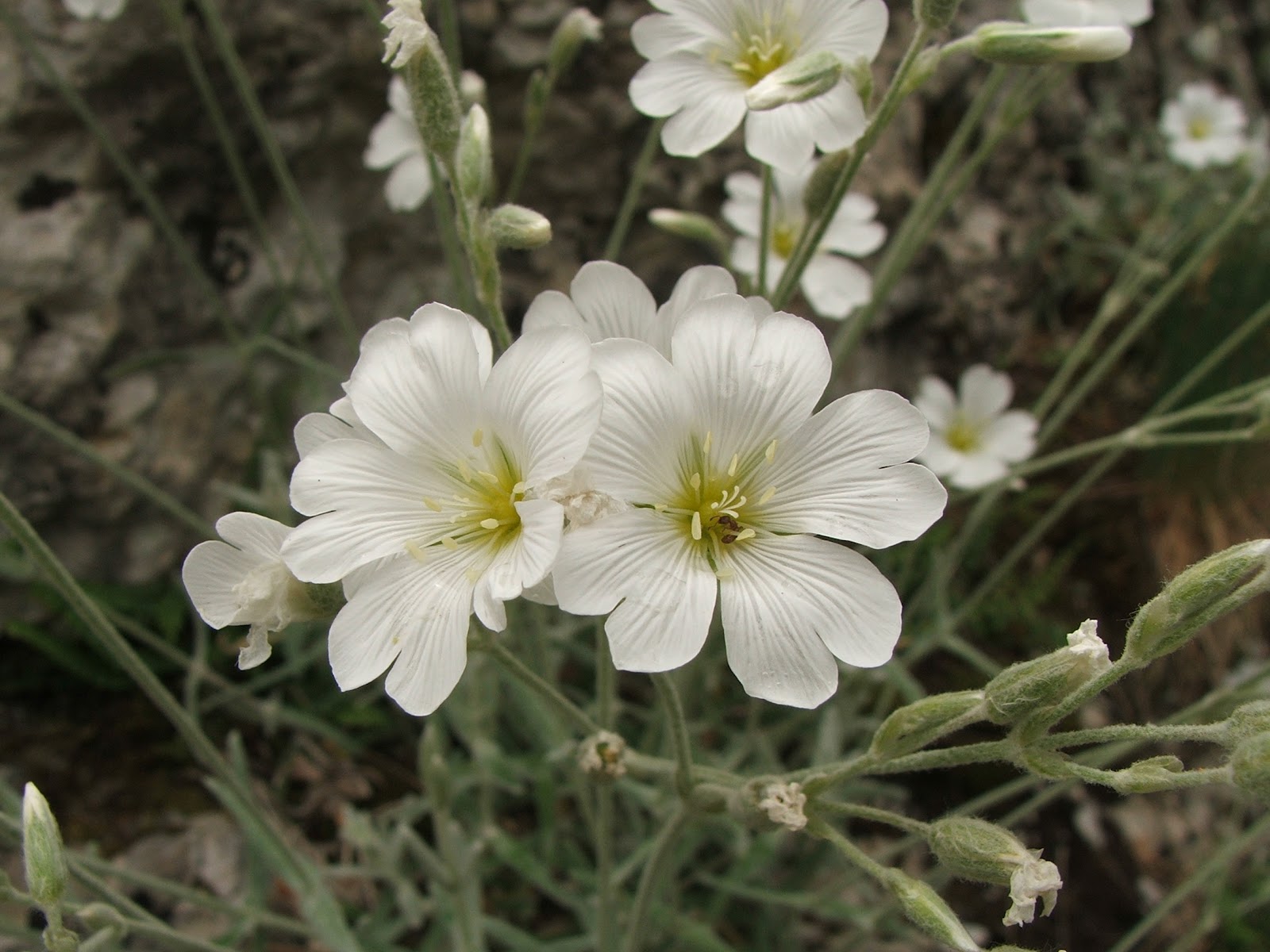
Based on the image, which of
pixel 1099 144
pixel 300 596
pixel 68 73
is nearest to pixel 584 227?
pixel 68 73

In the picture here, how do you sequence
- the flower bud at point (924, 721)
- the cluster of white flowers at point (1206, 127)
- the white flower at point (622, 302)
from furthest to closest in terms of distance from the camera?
the cluster of white flowers at point (1206, 127) → the white flower at point (622, 302) → the flower bud at point (924, 721)

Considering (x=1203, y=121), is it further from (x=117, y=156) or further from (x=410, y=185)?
(x=117, y=156)

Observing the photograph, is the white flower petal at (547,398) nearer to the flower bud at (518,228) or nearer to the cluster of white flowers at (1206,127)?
the flower bud at (518,228)

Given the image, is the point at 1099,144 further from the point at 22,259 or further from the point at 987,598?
the point at 22,259

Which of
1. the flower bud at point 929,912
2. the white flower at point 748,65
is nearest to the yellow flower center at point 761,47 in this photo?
the white flower at point 748,65

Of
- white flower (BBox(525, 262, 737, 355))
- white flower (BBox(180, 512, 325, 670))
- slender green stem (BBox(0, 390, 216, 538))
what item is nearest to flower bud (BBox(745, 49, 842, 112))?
white flower (BBox(525, 262, 737, 355))

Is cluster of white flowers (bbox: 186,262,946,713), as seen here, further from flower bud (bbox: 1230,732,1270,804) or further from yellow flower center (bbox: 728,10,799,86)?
yellow flower center (bbox: 728,10,799,86)

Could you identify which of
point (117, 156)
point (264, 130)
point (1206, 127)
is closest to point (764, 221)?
point (264, 130)
